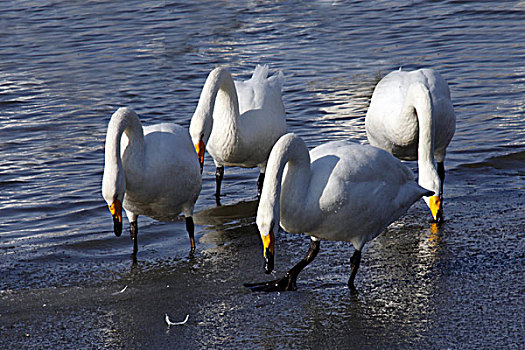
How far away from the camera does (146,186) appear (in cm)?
598

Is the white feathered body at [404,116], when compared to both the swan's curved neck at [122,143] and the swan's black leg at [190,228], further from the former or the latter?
the swan's curved neck at [122,143]

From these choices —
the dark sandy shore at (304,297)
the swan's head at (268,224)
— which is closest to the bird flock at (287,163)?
the swan's head at (268,224)

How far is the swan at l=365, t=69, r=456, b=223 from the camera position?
22.3 feet

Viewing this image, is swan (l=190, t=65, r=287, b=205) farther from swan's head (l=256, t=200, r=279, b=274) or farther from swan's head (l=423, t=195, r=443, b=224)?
swan's head (l=256, t=200, r=279, b=274)

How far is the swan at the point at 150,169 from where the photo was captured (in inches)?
221

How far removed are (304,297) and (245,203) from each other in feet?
8.72

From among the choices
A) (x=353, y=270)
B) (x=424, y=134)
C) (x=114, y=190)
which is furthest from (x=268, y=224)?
(x=424, y=134)

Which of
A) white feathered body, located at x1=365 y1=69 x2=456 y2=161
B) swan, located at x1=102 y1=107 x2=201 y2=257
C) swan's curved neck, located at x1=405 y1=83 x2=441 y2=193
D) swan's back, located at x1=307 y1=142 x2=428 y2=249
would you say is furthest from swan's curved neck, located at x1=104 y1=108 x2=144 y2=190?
white feathered body, located at x1=365 y1=69 x2=456 y2=161

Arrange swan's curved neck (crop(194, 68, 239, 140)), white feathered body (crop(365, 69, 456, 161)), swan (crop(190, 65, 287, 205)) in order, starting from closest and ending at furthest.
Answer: white feathered body (crop(365, 69, 456, 161)) < swan's curved neck (crop(194, 68, 239, 140)) < swan (crop(190, 65, 287, 205))

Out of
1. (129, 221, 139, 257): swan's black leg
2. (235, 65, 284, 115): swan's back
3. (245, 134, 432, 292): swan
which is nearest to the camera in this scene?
(245, 134, 432, 292): swan

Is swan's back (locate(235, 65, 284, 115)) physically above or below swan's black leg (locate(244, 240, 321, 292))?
above

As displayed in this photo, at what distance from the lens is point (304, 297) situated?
5.09 metres

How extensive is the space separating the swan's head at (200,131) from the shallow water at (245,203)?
710 millimetres

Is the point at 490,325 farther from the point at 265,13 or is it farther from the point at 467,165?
the point at 265,13
